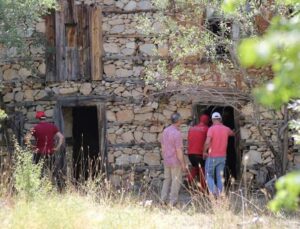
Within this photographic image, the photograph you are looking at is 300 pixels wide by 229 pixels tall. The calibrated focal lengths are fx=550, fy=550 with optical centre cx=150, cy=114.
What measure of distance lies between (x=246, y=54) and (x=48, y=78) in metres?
9.91

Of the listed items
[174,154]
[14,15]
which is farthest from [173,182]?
[14,15]

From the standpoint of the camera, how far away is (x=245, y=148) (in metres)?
10.6

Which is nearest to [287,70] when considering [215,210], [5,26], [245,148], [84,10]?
[215,210]

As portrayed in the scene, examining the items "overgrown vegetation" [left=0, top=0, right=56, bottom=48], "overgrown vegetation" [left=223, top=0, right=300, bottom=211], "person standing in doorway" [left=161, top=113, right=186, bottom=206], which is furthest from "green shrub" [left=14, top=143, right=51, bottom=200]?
"overgrown vegetation" [left=223, top=0, right=300, bottom=211]

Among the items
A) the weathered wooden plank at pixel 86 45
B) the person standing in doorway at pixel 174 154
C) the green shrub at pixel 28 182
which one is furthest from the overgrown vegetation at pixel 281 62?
the weathered wooden plank at pixel 86 45

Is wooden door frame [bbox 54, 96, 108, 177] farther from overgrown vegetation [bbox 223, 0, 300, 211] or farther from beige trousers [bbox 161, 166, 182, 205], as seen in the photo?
overgrown vegetation [bbox 223, 0, 300, 211]

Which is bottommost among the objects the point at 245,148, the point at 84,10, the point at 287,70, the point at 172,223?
the point at 172,223

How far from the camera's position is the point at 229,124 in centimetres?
1227

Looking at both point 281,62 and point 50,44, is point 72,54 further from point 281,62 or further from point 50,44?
point 281,62

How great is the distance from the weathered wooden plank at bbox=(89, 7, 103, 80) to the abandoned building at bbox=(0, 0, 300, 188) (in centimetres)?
2

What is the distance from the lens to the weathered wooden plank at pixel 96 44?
35.9 ft

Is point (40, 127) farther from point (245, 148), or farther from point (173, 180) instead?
point (245, 148)

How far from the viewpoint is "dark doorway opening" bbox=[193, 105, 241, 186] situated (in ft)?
35.8

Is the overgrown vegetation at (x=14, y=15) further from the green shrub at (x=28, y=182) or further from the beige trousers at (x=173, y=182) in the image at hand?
the beige trousers at (x=173, y=182)
